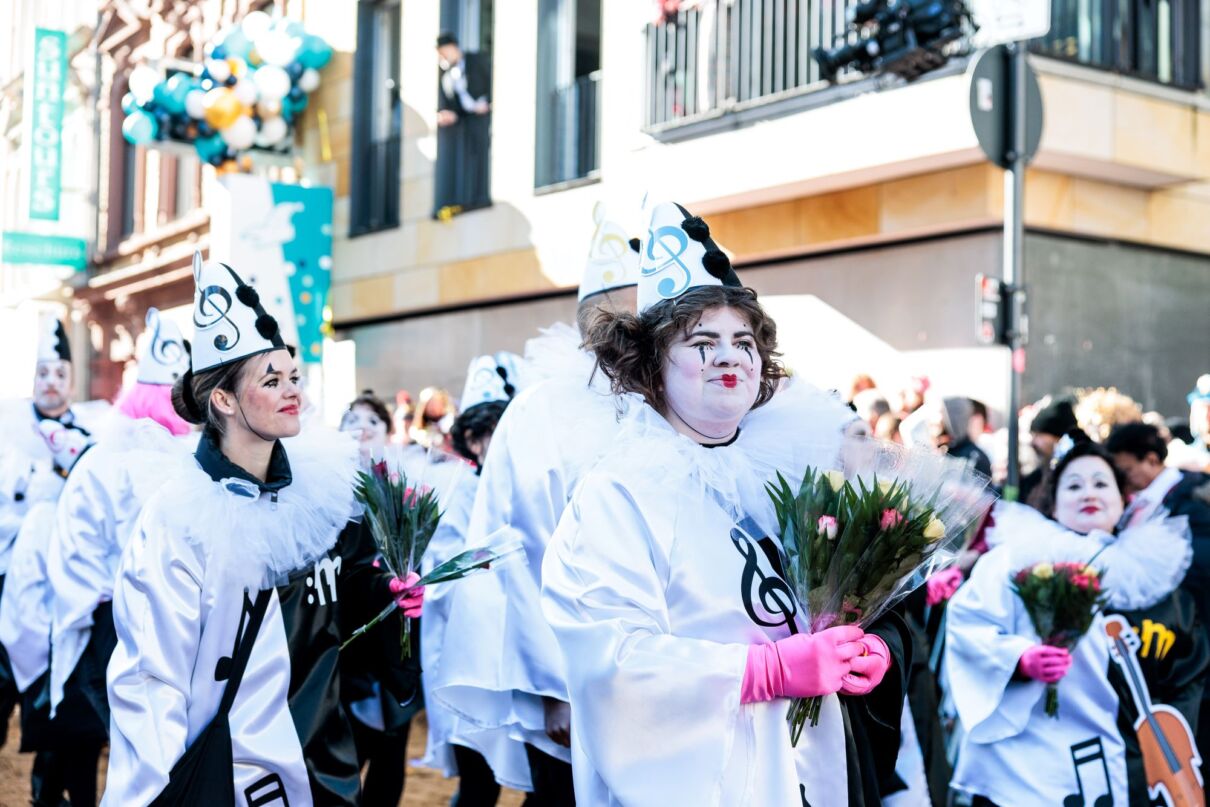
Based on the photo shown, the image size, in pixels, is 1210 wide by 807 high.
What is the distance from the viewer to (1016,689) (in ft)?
17.3

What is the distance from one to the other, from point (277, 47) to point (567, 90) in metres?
4.63

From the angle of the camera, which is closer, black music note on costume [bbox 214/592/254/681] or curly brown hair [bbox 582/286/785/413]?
curly brown hair [bbox 582/286/785/413]

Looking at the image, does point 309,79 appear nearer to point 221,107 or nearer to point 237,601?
point 221,107

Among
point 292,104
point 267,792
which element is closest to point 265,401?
point 267,792

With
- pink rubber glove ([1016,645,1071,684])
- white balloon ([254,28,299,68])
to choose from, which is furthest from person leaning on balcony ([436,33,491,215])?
pink rubber glove ([1016,645,1071,684])

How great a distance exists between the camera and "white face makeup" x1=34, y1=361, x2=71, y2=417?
26.2 ft

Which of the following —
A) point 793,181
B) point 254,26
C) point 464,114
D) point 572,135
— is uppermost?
point 254,26

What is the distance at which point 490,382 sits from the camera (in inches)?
255

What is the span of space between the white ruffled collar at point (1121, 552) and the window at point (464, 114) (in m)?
10.3

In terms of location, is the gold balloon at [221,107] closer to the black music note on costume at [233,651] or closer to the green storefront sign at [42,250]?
the green storefront sign at [42,250]

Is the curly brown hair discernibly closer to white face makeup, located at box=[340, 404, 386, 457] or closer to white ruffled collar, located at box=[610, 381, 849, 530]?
white ruffled collar, located at box=[610, 381, 849, 530]

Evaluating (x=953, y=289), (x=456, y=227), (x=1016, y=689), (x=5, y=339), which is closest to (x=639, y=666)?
(x=1016, y=689)

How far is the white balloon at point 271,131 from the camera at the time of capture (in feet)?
57.6

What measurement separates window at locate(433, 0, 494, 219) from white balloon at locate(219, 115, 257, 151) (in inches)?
104
